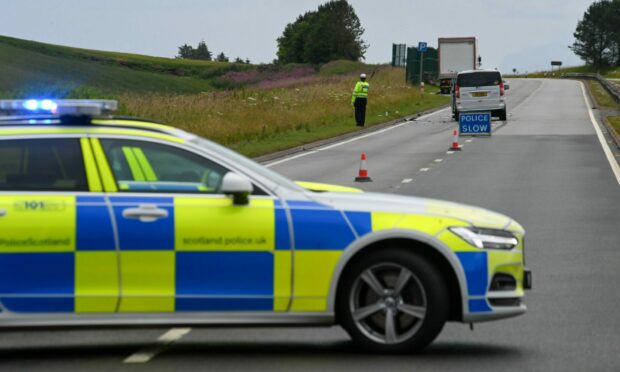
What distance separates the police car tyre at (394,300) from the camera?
850cm

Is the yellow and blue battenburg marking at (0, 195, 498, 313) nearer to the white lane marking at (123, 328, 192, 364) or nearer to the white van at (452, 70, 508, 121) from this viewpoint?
the white lane marking at (123, 328, 192, 364)

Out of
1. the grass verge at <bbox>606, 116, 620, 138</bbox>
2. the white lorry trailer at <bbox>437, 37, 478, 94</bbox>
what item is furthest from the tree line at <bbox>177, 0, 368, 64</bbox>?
the grass verge at <bbox>606, 116, 620, 138</bbox>

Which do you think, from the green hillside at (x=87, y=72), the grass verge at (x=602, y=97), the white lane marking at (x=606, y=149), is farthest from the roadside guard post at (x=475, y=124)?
the green hillside at (x=87, y=72)

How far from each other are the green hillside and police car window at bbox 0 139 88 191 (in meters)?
73.4

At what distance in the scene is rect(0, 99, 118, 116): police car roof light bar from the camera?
345 inches

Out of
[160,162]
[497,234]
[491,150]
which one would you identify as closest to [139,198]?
[160,162]

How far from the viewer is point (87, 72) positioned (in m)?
108

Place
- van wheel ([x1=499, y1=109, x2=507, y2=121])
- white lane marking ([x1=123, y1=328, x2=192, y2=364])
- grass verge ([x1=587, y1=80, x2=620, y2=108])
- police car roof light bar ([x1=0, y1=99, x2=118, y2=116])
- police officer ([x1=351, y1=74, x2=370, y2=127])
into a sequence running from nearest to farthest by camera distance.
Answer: white lane marking ([x1=123, y1=328, x2=192, y2=364]) < police car roof light bar ([x1=0, y1=99, x2=118, y2=116]) < police officer ([x1=351, y1=74, x2=370, y2=127]) < van wheel ([x1=499, y1=109, x2=507, y2=121]) < grass verge ([x1=587, y1=80, x2=620, y2=108])

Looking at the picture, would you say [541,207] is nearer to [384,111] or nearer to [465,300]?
[465,300]

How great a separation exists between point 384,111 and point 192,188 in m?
50.3

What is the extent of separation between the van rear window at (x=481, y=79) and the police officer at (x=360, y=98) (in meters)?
5.54

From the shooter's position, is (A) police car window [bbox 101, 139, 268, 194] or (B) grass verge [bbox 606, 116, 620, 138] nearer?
(A) police car window [bbox 101, 139, 268, 194]

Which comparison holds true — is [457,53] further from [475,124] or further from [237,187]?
[237,187]

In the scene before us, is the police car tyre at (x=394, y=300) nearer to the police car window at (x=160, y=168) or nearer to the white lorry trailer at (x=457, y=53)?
the police car window at (x=160, y=168)
